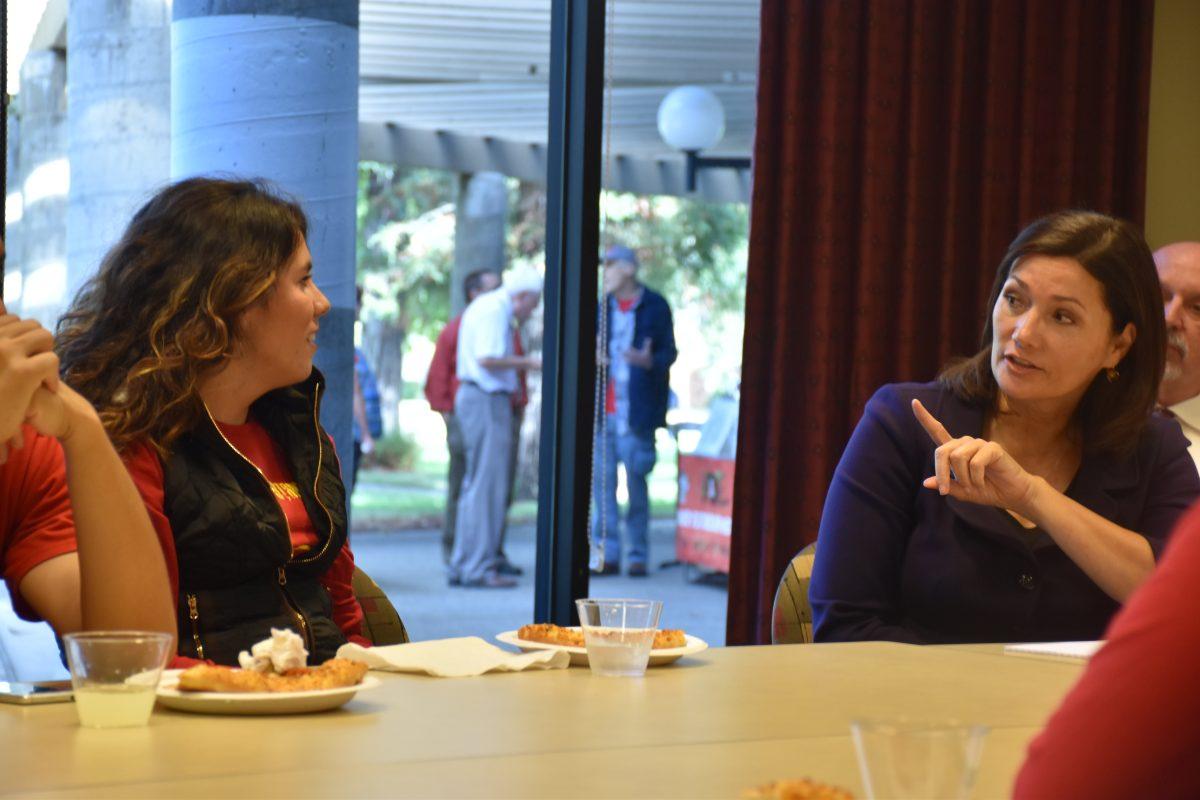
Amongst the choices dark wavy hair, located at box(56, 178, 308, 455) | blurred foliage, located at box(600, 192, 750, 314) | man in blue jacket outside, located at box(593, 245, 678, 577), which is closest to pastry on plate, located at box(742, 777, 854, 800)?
dark wavy hair, located at box(56, 178, 308, 455)

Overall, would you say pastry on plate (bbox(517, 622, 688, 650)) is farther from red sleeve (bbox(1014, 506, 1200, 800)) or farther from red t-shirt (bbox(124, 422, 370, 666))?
red sleeve (bbox(1014, 506, 1200, 800))

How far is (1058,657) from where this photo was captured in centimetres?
189

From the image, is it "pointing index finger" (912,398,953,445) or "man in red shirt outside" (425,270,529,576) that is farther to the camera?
"man in red shirt outside" (425,270,529,576)

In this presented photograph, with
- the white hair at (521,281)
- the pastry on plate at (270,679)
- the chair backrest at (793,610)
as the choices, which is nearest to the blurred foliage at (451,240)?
the white hair at (521,281)

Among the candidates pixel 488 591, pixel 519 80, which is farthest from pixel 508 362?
pixel 519 80

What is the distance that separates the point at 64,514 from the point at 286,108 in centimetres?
172

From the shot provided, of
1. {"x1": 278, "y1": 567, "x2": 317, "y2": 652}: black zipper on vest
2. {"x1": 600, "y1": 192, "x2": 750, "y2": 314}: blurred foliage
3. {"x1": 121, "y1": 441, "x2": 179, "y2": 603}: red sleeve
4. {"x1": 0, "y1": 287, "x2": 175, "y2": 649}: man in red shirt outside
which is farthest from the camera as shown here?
{"x1": 600, "y1": 192, "x2": 750, "y2": 314}: blurred foliage

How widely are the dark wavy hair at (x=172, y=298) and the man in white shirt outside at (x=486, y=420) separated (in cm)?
362

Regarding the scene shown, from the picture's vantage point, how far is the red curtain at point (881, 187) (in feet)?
12.5

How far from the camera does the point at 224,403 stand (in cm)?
212

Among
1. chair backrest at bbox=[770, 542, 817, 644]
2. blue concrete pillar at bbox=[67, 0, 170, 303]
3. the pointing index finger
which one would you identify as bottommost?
chair backrest at bbox=[770, 542, 817, 644]

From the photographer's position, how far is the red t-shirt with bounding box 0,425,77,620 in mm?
1816

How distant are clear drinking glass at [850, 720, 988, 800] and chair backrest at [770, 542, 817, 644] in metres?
1.45

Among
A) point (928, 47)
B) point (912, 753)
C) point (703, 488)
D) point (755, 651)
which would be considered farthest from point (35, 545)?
point (703, 488)
